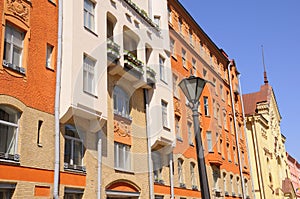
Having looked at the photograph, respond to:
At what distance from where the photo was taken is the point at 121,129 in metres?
19.1

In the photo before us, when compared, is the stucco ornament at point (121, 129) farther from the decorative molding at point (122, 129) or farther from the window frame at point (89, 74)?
the window frame at point (89, 74)

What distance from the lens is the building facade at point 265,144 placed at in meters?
41.4

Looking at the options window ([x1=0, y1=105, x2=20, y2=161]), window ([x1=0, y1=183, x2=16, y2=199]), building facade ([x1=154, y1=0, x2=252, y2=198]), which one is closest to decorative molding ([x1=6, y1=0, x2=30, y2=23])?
window ([x1=0, y1=105, x2=20, y2=161])

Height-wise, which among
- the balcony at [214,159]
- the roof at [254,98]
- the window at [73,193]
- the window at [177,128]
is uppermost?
the roof at [254,98]

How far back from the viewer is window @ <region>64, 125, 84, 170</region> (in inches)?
593

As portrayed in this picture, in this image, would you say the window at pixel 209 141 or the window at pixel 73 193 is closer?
the window at pixel 73 193

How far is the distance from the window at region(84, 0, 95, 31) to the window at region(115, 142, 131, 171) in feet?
19.2

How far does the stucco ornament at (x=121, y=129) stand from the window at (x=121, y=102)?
50 centimetres

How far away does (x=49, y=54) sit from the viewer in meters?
15.2

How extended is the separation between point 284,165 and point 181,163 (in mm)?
36099

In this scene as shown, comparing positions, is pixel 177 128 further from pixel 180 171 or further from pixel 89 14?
pixel 89 14

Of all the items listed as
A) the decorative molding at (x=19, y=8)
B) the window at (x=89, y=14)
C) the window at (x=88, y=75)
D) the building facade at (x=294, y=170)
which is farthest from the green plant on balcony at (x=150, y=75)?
the building facade at (x=294, y=170)

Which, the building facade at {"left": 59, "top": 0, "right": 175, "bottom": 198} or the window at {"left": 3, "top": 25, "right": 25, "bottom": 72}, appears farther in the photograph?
the building facade at {"left": 59, "top": 0, "right": 175, "bottom": 198}

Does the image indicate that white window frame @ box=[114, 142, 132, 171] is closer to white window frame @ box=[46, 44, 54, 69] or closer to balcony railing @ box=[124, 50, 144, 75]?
balcony railing @ box=[124, 50, 144, 75]
